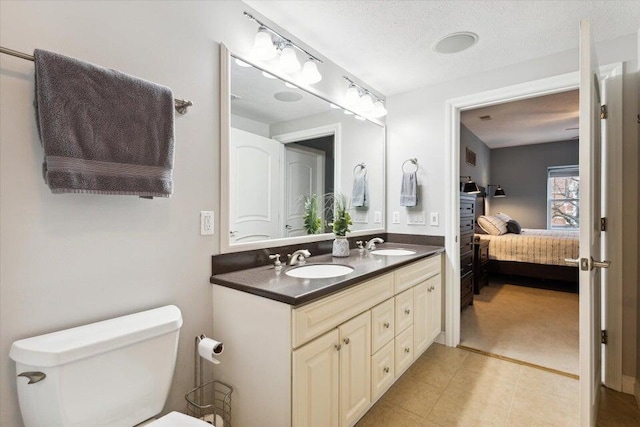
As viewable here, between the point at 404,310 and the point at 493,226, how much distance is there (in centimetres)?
371

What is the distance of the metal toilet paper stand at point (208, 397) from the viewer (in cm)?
137

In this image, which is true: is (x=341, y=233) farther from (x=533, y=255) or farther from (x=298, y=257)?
(x=533, y=255)

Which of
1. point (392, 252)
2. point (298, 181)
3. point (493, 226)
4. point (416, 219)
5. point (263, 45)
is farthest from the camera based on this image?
point (493, 226)

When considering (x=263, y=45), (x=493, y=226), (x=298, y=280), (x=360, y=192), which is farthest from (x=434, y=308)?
(x=493, y=226)

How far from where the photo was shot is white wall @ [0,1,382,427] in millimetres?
950

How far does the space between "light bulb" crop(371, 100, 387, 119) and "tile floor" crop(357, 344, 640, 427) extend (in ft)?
6.76

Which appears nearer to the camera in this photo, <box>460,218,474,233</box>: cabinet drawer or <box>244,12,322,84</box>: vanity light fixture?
<box>244,12,322,84</box>: vanity light fixture

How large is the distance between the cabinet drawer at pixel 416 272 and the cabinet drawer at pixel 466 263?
79cm

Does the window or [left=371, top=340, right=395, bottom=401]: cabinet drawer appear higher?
the window

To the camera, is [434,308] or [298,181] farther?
[434,308]

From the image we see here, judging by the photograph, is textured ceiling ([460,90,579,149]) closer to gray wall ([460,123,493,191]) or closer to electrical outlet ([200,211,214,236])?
gray wall ([460,123,493,191])

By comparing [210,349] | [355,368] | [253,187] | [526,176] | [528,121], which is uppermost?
[528,121]

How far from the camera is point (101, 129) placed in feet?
3.37

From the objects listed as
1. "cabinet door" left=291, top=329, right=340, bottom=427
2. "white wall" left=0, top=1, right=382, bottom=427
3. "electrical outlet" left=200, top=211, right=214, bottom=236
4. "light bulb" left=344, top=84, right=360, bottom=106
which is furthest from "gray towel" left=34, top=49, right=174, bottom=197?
"light bulb" left=344, top=84, right=360, bottom=106
